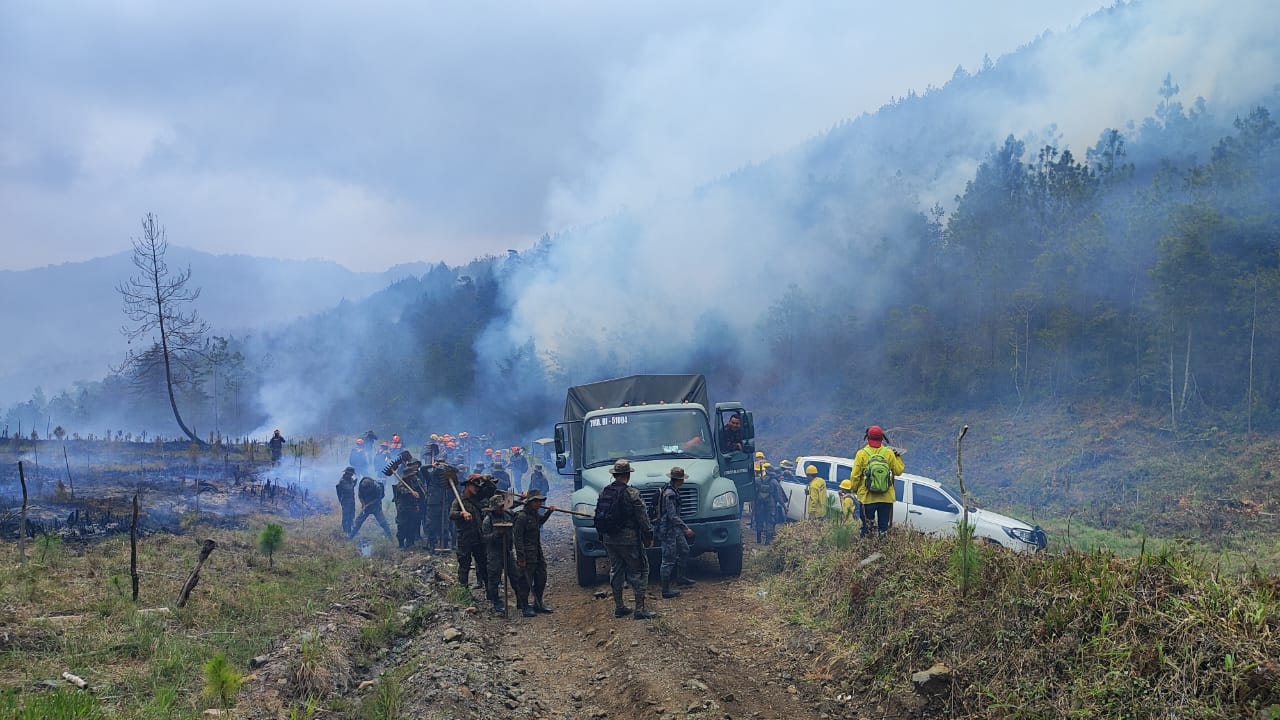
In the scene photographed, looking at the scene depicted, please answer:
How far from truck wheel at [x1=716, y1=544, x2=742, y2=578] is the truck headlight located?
71 cm

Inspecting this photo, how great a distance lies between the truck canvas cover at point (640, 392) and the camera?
1504cm

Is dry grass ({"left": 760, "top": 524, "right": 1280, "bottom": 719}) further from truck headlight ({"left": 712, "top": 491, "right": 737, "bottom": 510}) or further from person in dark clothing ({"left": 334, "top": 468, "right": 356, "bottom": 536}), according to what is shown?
person in dark clothing ({"left": 334, "top": 468, "right": 356, "bottom": 536})

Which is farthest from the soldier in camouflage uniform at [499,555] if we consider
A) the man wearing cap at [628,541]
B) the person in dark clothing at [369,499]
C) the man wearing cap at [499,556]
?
the person in dark clothing at [369,499]

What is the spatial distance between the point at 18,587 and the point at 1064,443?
103ft

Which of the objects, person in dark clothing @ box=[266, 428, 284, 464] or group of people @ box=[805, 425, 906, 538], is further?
person in dark clothing @ box=[266, 428, 284, 464]

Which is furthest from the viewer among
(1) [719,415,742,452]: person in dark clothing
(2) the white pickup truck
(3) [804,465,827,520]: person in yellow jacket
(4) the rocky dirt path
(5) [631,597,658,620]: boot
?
(3) [804,465,827,520]: person in yellow jacket

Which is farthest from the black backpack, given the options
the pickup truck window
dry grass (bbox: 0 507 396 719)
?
the pickup truck window

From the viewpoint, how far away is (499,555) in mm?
10711

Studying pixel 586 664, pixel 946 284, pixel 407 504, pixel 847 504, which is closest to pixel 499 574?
pixel 586 664

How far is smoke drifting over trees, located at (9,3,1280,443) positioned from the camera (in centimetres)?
3034

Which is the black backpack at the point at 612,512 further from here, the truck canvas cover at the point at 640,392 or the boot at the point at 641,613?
the truck canvas cover at the point at 640,392

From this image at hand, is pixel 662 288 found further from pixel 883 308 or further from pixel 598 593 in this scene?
pixel 598 593

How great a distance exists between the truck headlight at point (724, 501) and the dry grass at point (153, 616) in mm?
4856

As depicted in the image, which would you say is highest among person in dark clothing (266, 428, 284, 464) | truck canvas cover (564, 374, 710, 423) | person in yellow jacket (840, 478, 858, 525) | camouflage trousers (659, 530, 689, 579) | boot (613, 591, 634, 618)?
truck canvas cover (564, 374, 710, 423)
